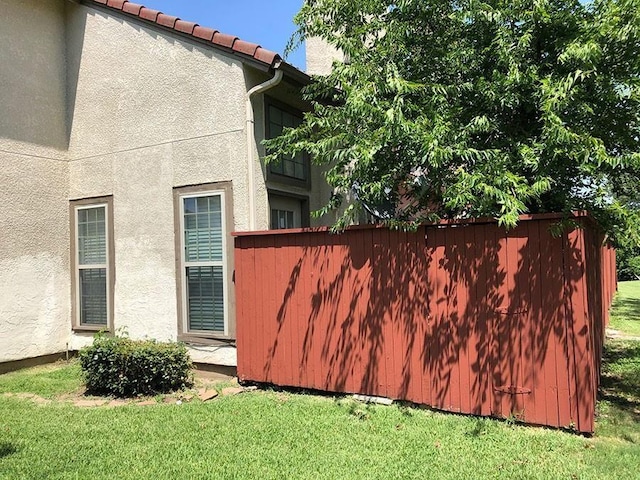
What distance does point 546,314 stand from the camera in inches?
193

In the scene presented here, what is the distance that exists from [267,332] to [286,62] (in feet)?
11.5

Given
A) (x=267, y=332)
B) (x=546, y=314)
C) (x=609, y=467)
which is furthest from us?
(x=267, y=332)

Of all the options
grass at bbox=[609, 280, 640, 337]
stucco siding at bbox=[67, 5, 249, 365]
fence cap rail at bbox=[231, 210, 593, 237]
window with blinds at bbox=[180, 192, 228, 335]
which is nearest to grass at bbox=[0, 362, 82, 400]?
stucco siding at bbox=[67, 5, 249, 365]

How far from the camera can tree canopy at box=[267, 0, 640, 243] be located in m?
4.78

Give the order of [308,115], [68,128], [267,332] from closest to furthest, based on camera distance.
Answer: [308,115] < [267,332] < [68,128]

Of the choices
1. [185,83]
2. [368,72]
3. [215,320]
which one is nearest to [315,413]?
[215,320]

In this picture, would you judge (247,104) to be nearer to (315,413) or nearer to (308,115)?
(308,115)

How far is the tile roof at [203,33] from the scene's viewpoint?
6.70 meters

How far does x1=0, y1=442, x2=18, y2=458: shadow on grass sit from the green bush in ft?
5.34

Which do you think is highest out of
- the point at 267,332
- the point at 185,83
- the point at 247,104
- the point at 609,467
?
the point at 185,83

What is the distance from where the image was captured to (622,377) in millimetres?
7027

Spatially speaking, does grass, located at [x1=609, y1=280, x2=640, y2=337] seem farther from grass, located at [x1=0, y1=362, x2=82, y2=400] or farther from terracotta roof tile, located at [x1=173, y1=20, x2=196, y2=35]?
grass, located at [x1=0, y1=362, x2=82, y2=400]

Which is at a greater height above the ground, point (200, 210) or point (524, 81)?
point (524, 81)

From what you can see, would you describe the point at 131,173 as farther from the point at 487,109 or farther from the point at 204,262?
the point at 487,109
